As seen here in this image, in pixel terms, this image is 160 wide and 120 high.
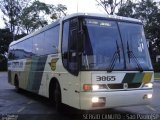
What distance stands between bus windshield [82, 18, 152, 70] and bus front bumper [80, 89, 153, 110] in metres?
0.72

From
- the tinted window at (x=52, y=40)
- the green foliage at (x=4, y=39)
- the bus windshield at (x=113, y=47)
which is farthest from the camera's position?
the green foliage at (x=4, y=39)

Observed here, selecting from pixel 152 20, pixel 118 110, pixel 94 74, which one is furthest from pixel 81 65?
pixel 152 20

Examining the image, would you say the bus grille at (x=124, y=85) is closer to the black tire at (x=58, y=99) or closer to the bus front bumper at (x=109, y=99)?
the bus front bumper at (x=109, y=99)

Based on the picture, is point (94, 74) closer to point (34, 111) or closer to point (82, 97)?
point (82, 97)

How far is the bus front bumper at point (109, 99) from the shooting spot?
→ 394 inches

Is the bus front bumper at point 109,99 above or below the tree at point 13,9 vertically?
below

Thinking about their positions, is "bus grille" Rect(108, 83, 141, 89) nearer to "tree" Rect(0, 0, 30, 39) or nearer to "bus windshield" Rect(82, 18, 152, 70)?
"bus windshield" Rect(82, 18, 152, 70)

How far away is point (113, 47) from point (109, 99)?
5.16 feet

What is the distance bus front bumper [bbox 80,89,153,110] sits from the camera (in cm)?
1000

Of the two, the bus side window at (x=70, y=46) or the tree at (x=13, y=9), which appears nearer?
the bus side window at (x=70, y=46)

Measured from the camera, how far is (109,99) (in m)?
10.1

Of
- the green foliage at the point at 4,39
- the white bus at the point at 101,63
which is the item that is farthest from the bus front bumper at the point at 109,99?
the green foliage at the point at 4,39

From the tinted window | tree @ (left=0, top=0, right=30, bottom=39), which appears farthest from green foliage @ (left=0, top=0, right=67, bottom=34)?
the tinted window

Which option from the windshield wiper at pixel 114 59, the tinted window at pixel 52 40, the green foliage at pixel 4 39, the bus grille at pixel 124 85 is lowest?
the bus grille at pixel 124 85
